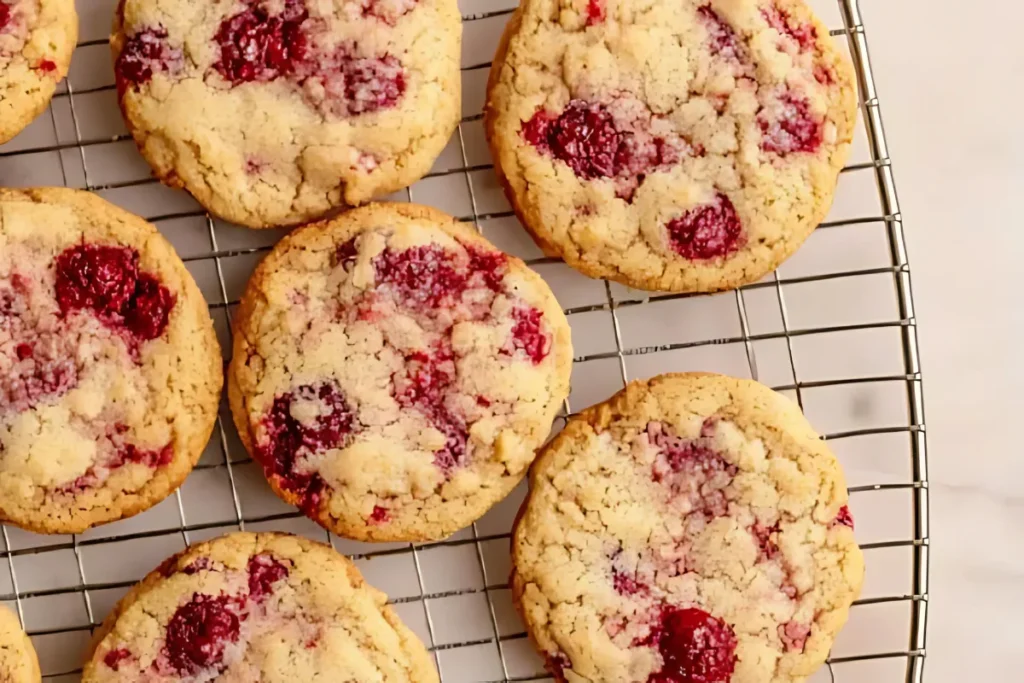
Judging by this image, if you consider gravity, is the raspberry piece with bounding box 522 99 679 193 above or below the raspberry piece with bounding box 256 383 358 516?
above

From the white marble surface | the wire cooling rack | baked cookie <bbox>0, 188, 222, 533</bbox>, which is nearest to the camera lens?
baked cookie <bbox>0, 188, 222, 533</bbox>

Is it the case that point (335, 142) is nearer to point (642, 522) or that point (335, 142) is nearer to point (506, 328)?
point (506, 328)

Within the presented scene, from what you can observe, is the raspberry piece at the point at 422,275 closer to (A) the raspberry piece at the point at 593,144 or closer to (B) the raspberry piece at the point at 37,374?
(A) the raspberry piece at the point at 593,144

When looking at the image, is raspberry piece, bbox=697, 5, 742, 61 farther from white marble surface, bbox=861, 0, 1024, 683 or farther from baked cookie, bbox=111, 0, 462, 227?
baked cookie, bbox=111, 0, 462, 227

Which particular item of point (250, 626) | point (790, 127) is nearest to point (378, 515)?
point (250, 626)

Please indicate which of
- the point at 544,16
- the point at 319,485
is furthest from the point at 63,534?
the point at 544,16

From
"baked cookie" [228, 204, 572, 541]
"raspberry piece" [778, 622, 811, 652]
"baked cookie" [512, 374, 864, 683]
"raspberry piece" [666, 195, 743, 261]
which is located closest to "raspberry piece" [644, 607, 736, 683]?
"baked cookie" [512, 374, 864, 683]

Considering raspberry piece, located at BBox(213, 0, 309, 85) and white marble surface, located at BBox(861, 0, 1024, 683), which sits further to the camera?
white marble surface, located at BBox(861, 0, 1024, 683)
